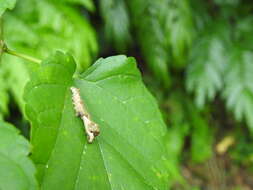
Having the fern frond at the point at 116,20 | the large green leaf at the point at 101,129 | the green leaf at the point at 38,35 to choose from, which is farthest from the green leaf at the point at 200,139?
the large green leaf at the point at 101,129

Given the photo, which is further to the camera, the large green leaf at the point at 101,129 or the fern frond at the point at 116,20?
the fern frond at the point at 116,20

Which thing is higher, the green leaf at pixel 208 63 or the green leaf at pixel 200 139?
the green leaf at pixel 208 63

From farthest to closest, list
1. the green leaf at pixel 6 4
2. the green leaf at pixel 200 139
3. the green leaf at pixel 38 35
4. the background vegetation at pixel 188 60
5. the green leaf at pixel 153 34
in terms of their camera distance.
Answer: the green leaf at pixel 200 139 < the green leaf at pixel 153 34 < the background vegetation at pixel 188 60 < the green leaf at pixel 38 35 < the green leaf at pixel 6 4

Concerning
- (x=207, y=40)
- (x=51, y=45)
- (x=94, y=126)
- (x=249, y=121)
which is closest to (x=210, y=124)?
(x=249, y=121)

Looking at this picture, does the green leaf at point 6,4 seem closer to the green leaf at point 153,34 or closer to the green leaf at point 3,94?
the green leaf at point 3,94

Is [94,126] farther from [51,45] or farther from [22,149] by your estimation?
[51,45]

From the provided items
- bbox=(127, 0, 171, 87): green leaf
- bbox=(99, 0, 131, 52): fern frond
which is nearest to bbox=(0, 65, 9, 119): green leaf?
bbox=(99, 0, 131, 52): fern frond

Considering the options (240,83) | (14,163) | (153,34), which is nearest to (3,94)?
(153,34)
